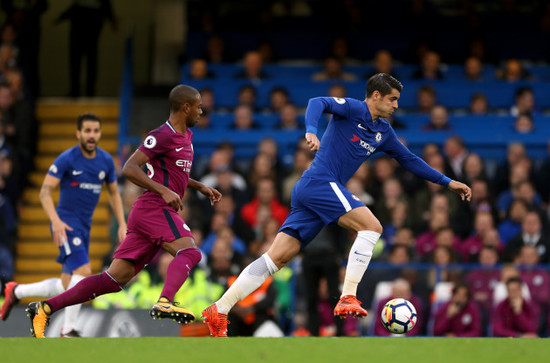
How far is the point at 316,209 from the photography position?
687 centimetres

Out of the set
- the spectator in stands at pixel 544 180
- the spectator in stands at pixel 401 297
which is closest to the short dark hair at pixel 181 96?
the spectator in stands at pixel 401 297

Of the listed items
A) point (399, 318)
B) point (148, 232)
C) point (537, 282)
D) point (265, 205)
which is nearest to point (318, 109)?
point (148, 232)

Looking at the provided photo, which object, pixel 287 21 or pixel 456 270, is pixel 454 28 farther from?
pixel 456 270

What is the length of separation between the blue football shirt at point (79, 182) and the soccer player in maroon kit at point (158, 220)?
1208 mm

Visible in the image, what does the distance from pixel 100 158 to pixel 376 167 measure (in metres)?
4.88

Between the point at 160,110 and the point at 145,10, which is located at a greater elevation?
the point at 145,10

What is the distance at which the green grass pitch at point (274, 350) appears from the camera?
5102 mm

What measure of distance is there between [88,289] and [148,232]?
0.66 metres

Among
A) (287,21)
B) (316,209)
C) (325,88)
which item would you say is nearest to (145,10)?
(287,21)

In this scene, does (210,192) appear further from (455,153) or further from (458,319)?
(455,153)

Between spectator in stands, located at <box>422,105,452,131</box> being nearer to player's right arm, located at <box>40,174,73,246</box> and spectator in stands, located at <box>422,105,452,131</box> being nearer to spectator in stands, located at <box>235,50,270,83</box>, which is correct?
spectator in stands, located at <box>235,50,270,83</box>

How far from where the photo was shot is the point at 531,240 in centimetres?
1123

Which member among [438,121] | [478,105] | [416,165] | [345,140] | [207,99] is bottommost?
[416,165]

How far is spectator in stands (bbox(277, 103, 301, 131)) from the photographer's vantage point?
13.0m
